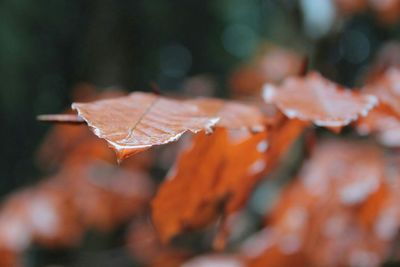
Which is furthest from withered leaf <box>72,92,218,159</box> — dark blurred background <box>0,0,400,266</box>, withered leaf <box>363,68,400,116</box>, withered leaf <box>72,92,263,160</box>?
dark blurred background <box>0,0,400,266</box>

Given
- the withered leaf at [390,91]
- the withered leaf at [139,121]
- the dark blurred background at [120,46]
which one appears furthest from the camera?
the dark blurred background at [120,46]

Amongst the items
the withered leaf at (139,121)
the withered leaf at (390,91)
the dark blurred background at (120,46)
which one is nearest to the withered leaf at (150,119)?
the withered leaf at (139,121)

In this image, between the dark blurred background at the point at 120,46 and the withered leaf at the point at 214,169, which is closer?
the withered leaf at the point at 214,169

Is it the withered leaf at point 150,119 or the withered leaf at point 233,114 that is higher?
the withered leaf at point 150,119

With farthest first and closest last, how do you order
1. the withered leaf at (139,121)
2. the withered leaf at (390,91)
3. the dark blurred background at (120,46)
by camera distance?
the dark blurred background at (120,46) → the withered leaf at (390,91) → the withered leaf at (139,121)

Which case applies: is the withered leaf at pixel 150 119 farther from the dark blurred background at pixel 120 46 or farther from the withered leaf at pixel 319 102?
the dark blurred background at pixel 120 46

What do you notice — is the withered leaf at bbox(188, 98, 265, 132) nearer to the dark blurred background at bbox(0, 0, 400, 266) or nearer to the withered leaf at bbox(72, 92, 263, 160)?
the withered leaf at bbox(72, 92, 263, 160)
